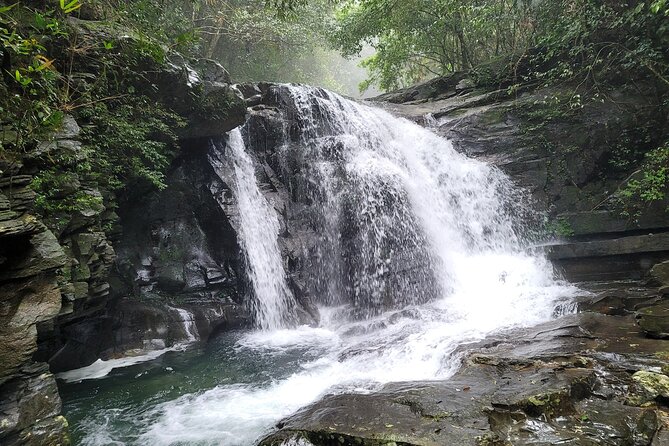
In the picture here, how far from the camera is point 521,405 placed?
376cm

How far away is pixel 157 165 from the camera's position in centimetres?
815

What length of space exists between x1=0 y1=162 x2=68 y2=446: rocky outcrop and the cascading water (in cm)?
118

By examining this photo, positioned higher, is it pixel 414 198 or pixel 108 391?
pixel 414 198

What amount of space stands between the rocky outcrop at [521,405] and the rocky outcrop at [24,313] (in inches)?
88.1

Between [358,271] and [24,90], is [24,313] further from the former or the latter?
[358,271]

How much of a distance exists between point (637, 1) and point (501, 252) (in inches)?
277

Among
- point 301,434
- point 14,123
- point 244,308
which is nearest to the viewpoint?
point 301,434

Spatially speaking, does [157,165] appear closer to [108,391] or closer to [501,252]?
[108,391]

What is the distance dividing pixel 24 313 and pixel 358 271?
22.4ft

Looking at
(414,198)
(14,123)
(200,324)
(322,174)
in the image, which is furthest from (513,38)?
(14,123)

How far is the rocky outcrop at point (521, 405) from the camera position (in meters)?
3.37

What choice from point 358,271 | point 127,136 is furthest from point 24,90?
point 358,271

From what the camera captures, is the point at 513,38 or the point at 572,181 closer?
the point at 572,181

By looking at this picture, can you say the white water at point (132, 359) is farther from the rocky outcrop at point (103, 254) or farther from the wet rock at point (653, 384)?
the wet rock at point (653, 384)
